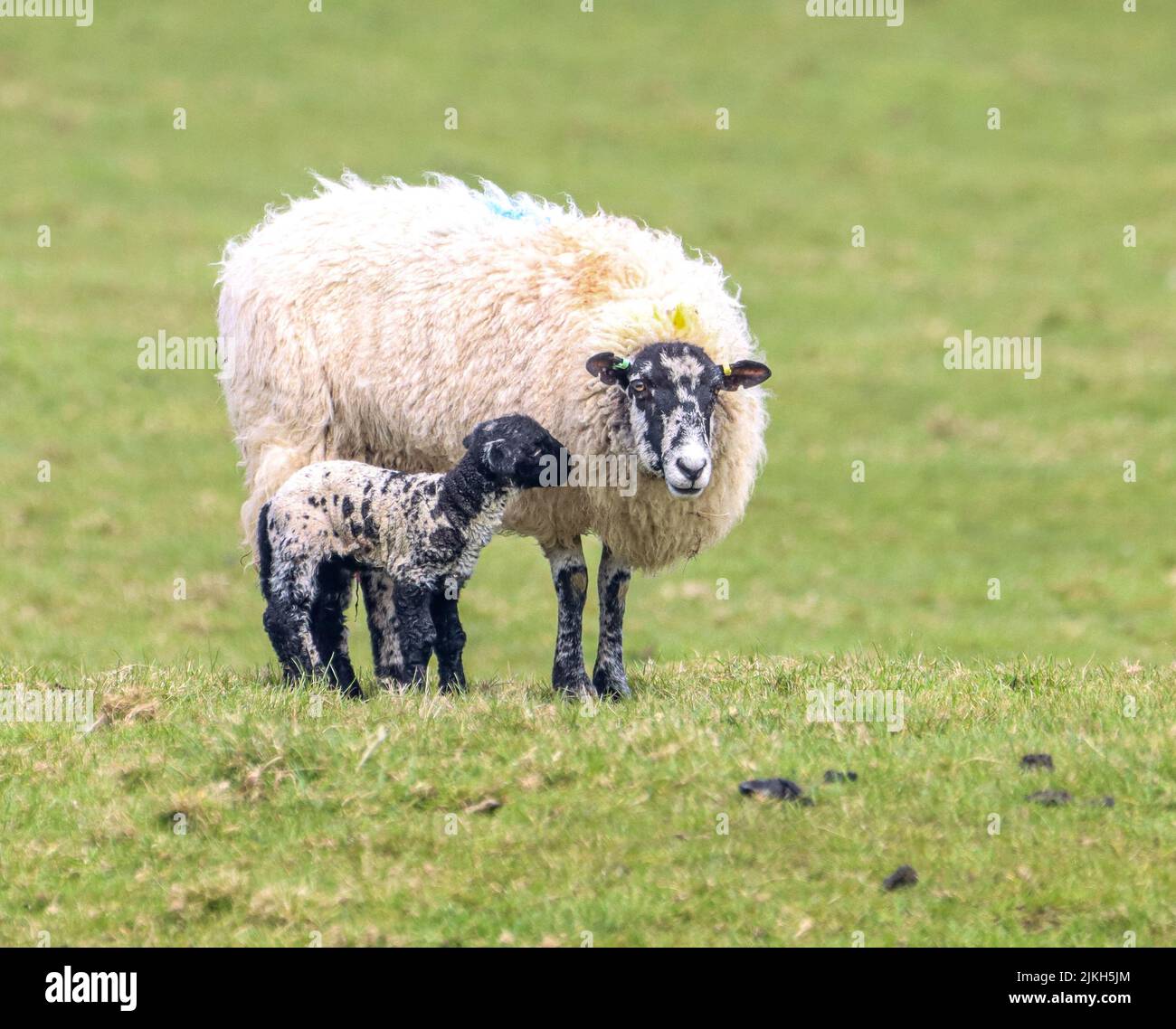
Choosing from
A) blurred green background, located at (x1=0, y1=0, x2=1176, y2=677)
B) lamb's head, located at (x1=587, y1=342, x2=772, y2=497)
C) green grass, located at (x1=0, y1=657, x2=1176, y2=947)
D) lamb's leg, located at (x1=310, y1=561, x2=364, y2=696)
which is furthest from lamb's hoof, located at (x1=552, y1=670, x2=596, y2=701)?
blurred green background, located at (x1=0, y1=0, x2=1176, y2=677)

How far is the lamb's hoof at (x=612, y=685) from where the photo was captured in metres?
11.3

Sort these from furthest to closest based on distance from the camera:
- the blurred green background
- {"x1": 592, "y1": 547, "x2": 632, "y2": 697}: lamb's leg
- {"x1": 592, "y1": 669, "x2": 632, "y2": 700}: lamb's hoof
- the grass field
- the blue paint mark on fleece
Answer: the blurred green background, the blue paint mark on fleece, {"x1": 592, "y1": 547, "x2": 632, "y2": 697}: lamb's leg, {"x1": 592, "y1": 669, "x2": 632, "y2": 700}: lamb's hoof, the grass field

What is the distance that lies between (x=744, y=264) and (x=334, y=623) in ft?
67.5

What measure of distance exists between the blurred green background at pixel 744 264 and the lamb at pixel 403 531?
583 centimetres

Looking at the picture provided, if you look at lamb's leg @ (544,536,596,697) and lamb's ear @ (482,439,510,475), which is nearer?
lamb's ear @ (482,439,510,475)

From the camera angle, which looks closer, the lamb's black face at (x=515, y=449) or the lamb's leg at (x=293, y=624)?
the lamb's black face at (x=515, y=449)

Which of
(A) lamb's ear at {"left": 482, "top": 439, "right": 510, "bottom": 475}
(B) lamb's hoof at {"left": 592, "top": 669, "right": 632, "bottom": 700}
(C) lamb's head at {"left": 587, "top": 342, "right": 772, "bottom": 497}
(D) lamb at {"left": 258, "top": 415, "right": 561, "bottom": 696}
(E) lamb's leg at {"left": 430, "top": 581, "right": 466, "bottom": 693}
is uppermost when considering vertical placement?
(C) lamb's head at {"left": 587, "top": 342, "right": 772, "bottom": 497}

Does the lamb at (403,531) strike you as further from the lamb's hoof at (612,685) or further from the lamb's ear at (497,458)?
the lamb's hoof at (612,685)

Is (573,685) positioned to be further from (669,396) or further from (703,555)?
(703,555)

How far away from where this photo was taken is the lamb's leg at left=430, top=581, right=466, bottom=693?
11.1 metres

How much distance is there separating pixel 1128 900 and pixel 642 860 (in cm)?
214

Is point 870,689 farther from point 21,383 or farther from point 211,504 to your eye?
point 21,383

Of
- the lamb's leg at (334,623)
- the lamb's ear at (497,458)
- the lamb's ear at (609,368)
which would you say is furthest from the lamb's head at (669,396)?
the lamb's leg at (334,623)

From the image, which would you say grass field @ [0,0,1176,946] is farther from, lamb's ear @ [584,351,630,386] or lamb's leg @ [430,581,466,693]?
lamb's ear @ [584,351,630,386]
